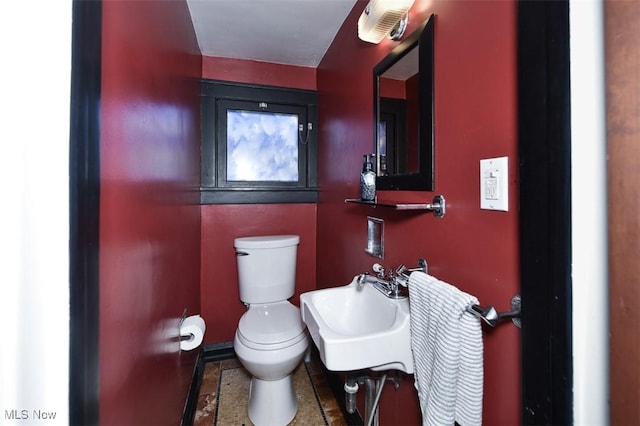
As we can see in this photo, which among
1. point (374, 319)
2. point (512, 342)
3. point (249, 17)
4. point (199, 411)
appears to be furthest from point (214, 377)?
point (249, 17)

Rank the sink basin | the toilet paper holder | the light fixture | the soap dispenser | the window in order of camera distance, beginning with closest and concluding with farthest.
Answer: the sink basin, the light fixture, the soap dispenser, the toilet paper holder, the window

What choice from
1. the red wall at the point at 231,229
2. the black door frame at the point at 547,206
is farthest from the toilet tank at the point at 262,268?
the black door frame at the point at 547,206

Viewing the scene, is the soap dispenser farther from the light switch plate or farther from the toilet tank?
the toilet tank

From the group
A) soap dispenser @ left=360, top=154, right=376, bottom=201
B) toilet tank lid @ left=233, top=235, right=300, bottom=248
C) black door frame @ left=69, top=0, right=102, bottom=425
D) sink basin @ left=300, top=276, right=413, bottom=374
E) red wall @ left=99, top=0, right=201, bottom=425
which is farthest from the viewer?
toilet tank lid @ left=233, top=235, right=300, bottom=248

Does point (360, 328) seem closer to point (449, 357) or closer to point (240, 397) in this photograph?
point (449, 357)

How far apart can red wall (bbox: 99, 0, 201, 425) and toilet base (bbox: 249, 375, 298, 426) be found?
40 cm

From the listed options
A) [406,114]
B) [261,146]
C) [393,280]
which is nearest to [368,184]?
[406,114]

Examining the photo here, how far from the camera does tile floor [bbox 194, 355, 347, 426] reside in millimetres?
→ 1627

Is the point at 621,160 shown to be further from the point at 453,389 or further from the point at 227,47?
the point at 227,47

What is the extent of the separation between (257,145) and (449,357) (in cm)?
198

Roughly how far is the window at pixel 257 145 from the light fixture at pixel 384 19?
1.15 metres

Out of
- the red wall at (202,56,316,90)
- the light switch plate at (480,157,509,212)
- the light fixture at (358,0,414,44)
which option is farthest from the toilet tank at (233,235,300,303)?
the light switch plate at (480,157,509,212)

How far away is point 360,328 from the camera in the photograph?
1.24 meters

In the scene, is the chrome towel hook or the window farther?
the window
